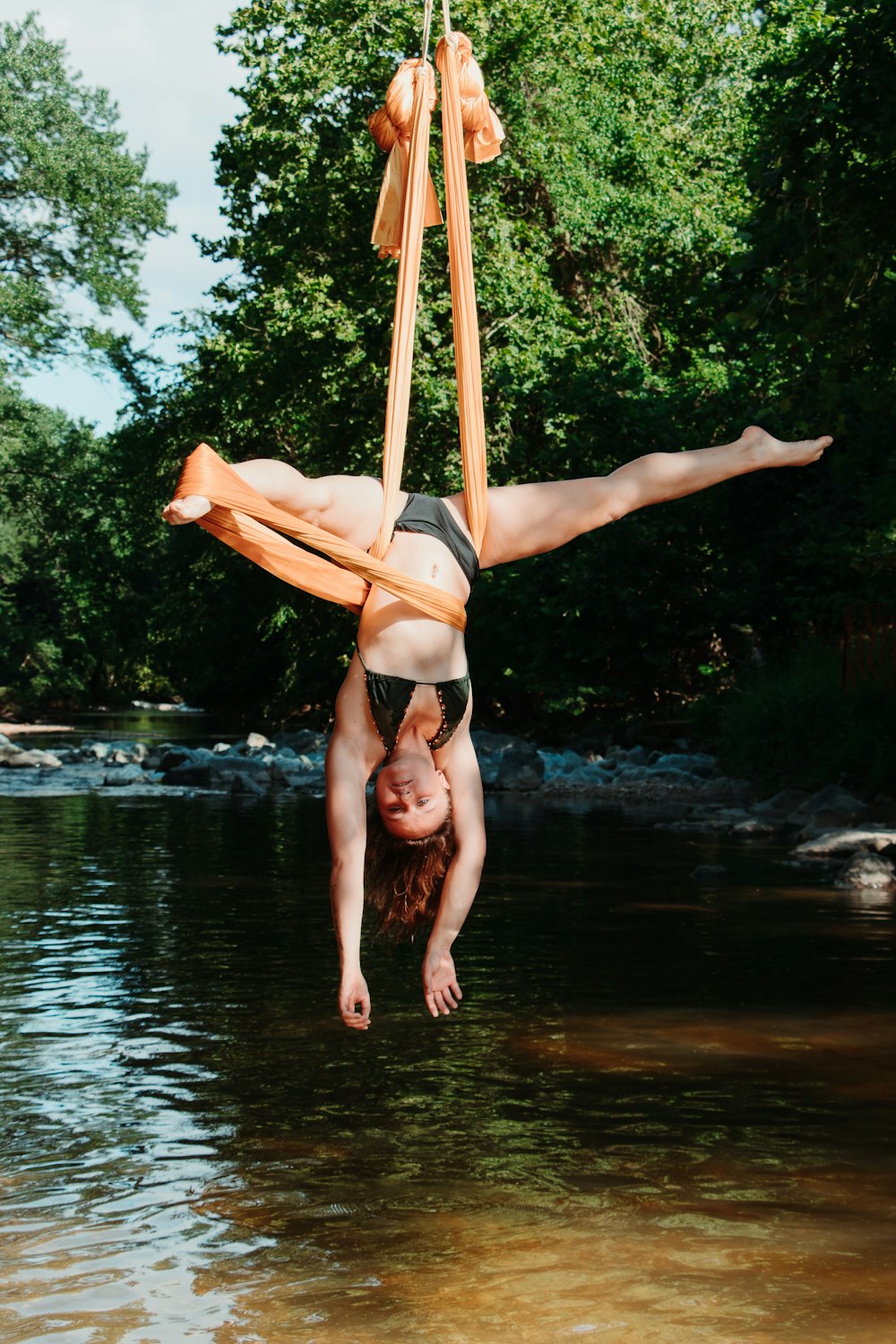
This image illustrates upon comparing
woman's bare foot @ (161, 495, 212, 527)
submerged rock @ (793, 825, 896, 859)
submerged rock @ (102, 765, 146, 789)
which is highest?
woman's bare foot @ (161, 495, 212, 527)

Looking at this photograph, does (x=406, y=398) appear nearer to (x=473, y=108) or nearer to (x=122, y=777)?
(x=473, y=108)

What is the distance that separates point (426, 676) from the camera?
414 centimetres

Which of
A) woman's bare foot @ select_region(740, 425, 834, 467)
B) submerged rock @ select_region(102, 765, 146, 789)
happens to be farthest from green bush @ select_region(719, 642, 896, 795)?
woman's bare foot @ select_region(740, 425, 834, 467)

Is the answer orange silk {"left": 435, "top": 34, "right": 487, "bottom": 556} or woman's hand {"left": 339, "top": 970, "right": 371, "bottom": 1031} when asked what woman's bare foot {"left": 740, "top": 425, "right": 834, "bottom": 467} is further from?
Result: woman's hand {"left": 339, "top": 970, "right": 371, "bottom": 1031}

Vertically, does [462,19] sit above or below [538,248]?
above

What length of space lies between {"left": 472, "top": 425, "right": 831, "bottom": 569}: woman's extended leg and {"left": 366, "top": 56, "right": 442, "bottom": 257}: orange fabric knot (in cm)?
85

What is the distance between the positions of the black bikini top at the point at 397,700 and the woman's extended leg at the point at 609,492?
39 centimetres

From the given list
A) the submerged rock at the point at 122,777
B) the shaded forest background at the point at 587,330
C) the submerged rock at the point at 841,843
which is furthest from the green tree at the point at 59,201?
the submerged rock at the point at 841,843

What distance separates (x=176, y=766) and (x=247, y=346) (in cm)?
809

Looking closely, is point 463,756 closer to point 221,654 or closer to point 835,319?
point 835,319

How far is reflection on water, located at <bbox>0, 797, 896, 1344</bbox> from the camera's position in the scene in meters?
4.68

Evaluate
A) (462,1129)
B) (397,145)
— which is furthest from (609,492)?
(462,1129)

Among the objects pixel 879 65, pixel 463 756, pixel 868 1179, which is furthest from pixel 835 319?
pixel 463 756

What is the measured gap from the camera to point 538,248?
28.0m
